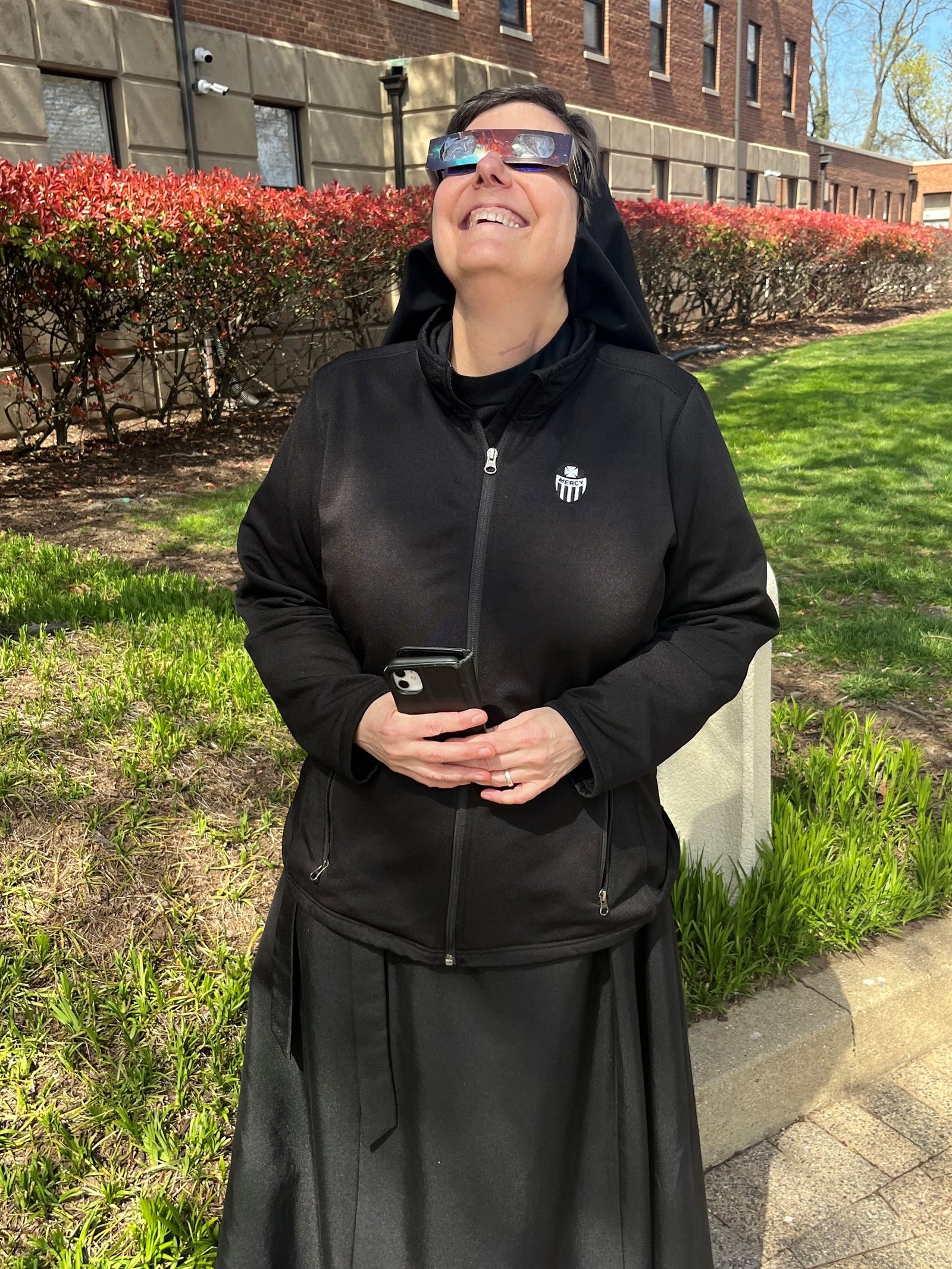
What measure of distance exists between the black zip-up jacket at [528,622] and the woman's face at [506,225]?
97 millimetres

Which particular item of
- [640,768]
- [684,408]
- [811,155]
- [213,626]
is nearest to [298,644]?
[640,768]

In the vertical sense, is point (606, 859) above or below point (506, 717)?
below

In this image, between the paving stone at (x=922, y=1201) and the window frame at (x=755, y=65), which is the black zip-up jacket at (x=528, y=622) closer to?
the paving stone at (x=922, y=1201)

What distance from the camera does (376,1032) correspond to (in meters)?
1.72

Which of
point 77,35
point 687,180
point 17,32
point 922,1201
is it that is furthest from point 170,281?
point 687,180

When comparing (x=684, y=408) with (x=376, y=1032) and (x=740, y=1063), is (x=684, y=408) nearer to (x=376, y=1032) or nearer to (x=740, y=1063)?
(x=376, y=1032)

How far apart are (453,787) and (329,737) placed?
206mm

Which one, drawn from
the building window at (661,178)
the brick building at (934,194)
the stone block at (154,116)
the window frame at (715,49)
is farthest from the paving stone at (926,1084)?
the brick building at (934,194)

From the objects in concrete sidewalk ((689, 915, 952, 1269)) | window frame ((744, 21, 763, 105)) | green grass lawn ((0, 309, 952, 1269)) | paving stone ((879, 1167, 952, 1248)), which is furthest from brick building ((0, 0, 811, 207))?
paving stone ((879, 1167, 952, 1248))

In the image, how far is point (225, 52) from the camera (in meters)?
14.1

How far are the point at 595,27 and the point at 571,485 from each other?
24.2 meters

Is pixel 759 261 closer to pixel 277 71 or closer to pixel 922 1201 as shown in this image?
pixel 277 71

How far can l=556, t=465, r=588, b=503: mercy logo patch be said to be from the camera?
1.67m

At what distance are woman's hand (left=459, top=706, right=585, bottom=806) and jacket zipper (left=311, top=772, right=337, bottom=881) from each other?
0.30 metres
